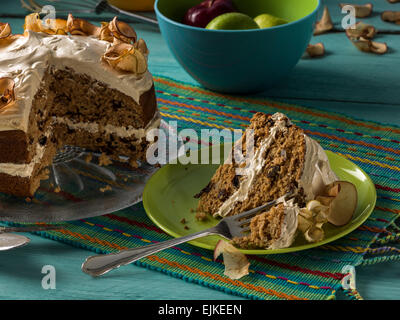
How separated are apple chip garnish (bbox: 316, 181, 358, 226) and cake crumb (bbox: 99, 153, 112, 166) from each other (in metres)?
0.87

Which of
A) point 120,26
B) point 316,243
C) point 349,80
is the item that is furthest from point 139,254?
point 349,80

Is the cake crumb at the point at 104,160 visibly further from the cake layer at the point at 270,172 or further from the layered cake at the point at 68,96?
the cake layer at the point at 270,172

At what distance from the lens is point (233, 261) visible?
1752 mm

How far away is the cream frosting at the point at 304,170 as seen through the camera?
6.29ft

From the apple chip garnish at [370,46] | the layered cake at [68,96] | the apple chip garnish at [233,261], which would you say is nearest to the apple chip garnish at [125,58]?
the layered cake at [68,96]

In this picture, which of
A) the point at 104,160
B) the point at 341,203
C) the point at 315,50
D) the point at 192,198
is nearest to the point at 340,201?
the point at 341,203

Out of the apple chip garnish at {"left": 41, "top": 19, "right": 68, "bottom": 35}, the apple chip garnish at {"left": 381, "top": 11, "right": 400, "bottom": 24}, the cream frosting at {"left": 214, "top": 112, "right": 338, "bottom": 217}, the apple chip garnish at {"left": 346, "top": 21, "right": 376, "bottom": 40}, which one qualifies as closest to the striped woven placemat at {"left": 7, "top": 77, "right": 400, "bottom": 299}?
Result: the cream frosting at {"left": 214, "top": 112, "right": 338, "bottom": 217}

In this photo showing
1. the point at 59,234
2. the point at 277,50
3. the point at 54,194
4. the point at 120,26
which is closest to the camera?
the point at 59,234

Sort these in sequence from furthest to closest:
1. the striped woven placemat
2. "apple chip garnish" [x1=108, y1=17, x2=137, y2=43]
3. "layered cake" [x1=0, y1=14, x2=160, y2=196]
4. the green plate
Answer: "apple chip garnish" [x1=108, y1=17, x2=137, y2=43]
"layered cake" [x1=0, y1=14, x2=160, y2=196]
the green plate
the striped woven placemat

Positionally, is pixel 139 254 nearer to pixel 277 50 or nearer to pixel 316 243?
pixel 316 243

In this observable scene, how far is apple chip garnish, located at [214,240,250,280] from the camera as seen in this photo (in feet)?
5.71

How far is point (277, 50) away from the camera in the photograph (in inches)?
104

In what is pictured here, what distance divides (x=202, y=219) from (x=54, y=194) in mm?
548

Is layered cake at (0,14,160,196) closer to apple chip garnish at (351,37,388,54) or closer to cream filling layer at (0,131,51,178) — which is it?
cream filling layer at (0,131,51,178)
